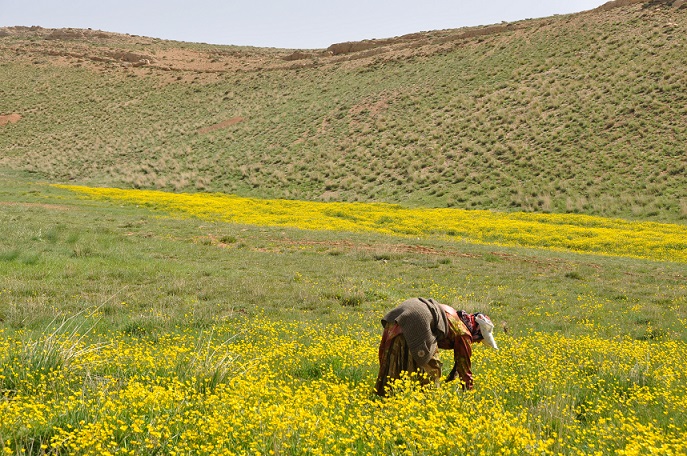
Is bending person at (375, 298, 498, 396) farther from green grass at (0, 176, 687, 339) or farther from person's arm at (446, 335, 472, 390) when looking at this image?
green grass at (0, 176, 687, 339)

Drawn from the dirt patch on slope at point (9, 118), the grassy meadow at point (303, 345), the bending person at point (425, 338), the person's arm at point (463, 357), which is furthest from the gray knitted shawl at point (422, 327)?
the dirt patch on slope at point (9, 118)

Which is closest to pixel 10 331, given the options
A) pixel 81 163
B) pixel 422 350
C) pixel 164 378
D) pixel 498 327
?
pixel 164 378

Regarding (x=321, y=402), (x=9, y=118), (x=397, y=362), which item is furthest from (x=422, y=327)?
(x=9, y=118)

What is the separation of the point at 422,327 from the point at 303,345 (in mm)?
2888

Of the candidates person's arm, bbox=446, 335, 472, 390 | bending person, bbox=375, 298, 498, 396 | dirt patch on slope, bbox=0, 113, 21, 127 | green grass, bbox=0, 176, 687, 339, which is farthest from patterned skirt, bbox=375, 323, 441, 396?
dirt patch on slope, bbox=0, 113, 21, 127

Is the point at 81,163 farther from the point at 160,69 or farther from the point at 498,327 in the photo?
the point at 498,327

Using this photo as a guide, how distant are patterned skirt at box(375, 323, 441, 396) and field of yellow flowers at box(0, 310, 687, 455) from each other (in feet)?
0.84

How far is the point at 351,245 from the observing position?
19.7 metres

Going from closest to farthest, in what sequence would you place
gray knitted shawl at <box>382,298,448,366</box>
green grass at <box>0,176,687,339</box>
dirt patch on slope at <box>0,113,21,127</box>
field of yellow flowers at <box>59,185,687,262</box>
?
gray knitted shawl at <box>382,298,448,366</box> → green grass at <box>0,176,687,339</box> → field of yellow flowers at <box>59,185,687,262</box> → dirt patch on slope at <box>0,113,21,127</box>

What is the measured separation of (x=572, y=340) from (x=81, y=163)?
53929mm

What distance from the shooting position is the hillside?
1341 inches

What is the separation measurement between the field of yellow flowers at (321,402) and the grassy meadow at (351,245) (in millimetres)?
41

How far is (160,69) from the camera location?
3127 inches

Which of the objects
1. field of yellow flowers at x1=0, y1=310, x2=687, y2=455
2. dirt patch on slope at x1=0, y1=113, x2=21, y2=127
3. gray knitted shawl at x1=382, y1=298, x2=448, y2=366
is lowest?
field of yellow flowers at x1=0, y1=310, x2=687, y2=455
